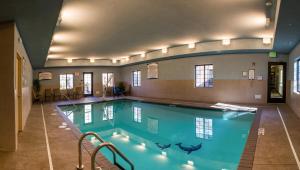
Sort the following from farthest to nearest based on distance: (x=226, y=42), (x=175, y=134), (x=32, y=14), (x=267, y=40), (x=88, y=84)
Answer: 1. (x=88, y=84)
2. (x=226, y=42)
3. (x=267, y=40)
4. (x=175, y=134)
5. (x=32, y=14)

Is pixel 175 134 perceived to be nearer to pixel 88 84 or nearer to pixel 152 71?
pixel 152 71

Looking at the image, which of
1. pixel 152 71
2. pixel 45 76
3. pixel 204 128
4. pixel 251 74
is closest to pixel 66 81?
pixel 45 76

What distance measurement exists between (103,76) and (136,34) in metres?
9.64

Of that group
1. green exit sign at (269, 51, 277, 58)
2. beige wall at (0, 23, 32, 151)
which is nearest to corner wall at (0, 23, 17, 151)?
beige wall at (0, 23, 32, 151)

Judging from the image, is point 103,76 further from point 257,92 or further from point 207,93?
point 257,92

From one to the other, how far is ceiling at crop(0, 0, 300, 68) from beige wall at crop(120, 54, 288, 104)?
6.87 ft

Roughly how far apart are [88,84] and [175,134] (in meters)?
11.4

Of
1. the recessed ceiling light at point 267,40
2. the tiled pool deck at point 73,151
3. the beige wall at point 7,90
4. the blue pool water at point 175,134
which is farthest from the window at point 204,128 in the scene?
the beige wall at point 7,90

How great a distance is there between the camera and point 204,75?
1088 cm

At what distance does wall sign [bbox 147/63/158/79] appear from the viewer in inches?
527

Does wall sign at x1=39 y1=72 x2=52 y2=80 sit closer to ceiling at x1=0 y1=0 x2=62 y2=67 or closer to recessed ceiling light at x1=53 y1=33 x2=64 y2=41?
recessed ceiling light at x1=53 y1=33 x2=64 y2=41

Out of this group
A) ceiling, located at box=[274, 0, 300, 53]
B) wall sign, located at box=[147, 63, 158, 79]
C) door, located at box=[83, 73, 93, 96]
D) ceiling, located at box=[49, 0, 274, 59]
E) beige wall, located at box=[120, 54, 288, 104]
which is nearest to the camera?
ceiling, located at box=[274, 0, 300, 53]

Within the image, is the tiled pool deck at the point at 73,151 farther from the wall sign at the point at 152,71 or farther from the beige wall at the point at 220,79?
the wall sign at the point at 152,71

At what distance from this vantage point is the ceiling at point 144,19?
3625 mm
